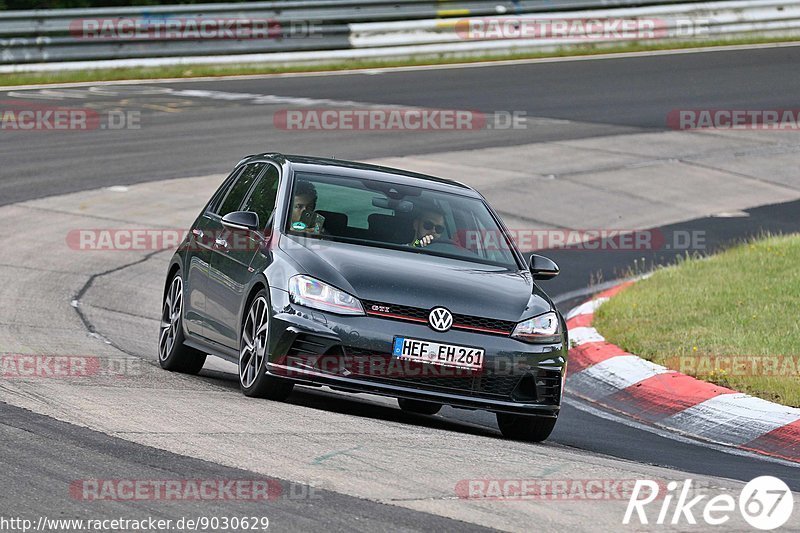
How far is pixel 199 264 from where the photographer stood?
10109 mm

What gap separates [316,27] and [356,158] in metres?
9.06

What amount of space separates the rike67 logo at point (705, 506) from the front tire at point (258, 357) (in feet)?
8.22

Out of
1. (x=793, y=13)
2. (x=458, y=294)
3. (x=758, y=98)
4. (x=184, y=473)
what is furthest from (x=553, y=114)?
(x=184, y=473)

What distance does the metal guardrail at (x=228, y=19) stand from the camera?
26312 millimetres

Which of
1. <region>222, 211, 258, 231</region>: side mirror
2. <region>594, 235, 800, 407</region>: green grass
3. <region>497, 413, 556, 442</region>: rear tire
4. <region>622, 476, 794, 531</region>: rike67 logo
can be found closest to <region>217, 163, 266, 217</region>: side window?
<region>222, 211, 258, 231</region>: side mirror

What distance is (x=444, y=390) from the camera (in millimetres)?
8320

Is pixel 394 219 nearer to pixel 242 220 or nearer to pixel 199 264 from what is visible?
pixel 242 220

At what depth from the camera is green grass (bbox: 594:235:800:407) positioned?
10227 millimetres

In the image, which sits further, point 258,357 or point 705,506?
point 258,357

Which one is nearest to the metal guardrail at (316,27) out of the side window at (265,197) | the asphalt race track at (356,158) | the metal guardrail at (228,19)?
the metal guardrail at (228,19)

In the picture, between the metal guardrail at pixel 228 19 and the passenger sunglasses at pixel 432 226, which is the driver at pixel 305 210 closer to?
the passenger sunglasses at pixel 432 226

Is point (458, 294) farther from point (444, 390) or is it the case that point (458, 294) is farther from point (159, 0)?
point (159, 0)

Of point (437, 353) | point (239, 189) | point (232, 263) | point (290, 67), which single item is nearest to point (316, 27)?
point (290, 67)

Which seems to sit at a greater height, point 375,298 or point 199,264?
point 375,298
